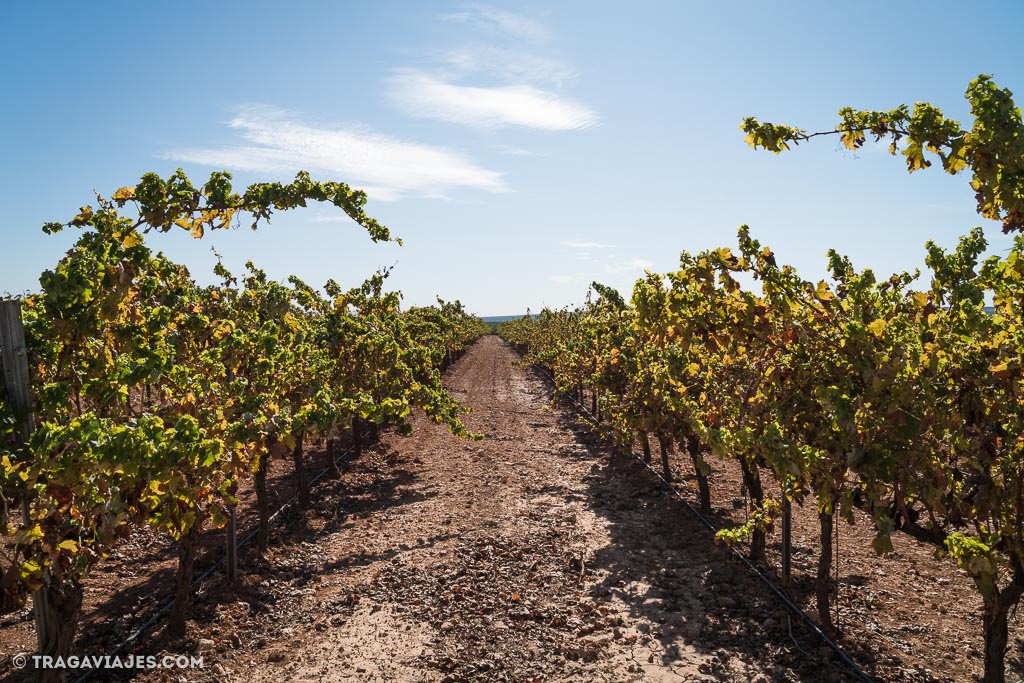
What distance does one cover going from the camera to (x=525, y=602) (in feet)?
30.4

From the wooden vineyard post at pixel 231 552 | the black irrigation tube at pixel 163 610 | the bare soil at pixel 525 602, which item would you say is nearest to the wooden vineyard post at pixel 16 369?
the black irrigation tube at pixel 163 610

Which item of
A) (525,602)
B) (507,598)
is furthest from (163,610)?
(525,602)

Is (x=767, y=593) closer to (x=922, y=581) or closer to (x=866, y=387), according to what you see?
(x=922, y=581)

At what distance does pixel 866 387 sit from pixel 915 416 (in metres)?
0.49

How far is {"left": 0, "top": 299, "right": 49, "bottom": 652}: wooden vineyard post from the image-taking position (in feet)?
14.6

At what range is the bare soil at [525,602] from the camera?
25.1ft

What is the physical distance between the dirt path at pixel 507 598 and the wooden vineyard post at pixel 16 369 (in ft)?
15.4

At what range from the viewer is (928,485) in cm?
543

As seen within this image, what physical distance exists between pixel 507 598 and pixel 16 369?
23.7 feet

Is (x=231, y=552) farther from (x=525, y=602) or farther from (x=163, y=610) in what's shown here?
(x=525, y=602)

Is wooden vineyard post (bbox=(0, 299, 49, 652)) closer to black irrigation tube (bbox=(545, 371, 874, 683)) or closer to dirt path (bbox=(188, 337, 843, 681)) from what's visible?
dirt path (bbox=(188, 337, 843, 681))

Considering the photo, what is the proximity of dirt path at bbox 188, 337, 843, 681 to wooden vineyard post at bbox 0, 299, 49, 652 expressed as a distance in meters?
4.68

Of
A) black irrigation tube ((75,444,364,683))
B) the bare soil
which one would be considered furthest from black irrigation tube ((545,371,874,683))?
black irrigation tube ((75,444,364,683))

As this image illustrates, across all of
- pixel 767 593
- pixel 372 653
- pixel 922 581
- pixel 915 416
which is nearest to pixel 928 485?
pixel 915 416
